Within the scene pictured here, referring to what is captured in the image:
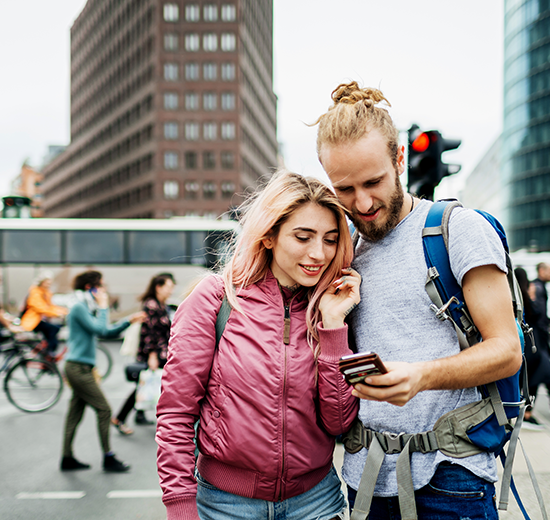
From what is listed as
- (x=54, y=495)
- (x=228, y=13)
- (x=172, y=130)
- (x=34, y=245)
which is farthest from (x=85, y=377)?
(x=228, y=13)

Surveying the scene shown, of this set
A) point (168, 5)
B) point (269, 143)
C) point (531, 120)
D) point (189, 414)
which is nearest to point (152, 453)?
point (189, 414)

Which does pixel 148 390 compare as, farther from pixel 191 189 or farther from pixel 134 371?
pixel 191 189

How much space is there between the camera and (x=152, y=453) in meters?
5.20

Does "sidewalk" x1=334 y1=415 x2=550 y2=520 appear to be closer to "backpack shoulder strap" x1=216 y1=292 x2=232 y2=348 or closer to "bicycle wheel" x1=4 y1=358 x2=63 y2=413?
"backpack shoulder strap" x1=216 y1=292 x2=232 y2=348

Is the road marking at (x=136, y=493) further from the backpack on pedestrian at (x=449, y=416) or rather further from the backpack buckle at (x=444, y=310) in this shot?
the backpack buckle at (x=444, y=310)

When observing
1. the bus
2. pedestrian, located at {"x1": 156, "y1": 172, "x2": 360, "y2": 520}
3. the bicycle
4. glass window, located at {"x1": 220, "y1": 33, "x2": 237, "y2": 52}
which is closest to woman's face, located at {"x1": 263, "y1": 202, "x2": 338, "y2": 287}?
pedestrian, located at {"x1": 156, "y1": 172, "x2": 360, "y2": 520}

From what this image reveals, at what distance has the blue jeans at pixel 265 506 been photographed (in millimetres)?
1638

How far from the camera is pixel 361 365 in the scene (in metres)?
1.24

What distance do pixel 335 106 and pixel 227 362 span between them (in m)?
0.97

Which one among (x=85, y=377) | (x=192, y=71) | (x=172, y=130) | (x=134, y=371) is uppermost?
(x=192, y=71)

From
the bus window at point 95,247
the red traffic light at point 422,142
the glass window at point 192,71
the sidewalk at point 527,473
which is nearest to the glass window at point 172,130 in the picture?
the glass window at point 192,71

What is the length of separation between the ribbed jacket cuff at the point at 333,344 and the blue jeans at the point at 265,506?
50 cm

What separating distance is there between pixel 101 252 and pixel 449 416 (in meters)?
15.2

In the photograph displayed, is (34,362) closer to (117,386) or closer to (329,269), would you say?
(117,386)
